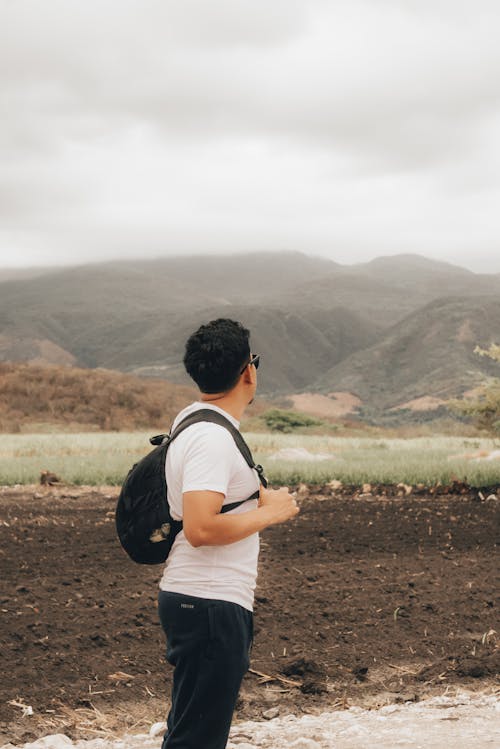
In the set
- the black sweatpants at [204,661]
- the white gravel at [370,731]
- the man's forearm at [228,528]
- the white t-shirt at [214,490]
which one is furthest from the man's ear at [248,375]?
the white gravel at [370,731]

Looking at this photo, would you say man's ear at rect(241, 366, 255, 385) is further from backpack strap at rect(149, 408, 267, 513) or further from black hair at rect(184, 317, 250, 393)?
backpack strap at rect(149, 408, 267, 513)

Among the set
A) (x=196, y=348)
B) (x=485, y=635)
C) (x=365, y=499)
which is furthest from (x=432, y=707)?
(x=365, y=499)

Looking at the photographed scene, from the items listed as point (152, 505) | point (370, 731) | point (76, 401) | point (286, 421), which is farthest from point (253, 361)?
point (76, 401)

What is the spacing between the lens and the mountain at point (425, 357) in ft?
297

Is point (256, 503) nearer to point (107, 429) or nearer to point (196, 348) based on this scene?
point (196, 348)

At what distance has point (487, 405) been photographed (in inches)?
478

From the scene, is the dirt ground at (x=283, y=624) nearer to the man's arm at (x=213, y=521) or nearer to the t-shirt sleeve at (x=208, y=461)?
the man's arm at (x=213, y=521)

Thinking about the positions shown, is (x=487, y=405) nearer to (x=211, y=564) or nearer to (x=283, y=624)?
(x=283, y=624)

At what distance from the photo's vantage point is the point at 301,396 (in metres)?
85.1

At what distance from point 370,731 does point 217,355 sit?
267 cm

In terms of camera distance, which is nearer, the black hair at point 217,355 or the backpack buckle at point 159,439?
the black hair at point 217,355

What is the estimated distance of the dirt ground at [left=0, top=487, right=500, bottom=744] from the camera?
5309mm

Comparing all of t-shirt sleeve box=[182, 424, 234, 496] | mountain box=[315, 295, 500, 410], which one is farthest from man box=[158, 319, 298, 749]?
mountain box=[315, 295, 500, 410]

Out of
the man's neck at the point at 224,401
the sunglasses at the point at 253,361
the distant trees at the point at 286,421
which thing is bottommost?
the distant trees at the point at 286,421
